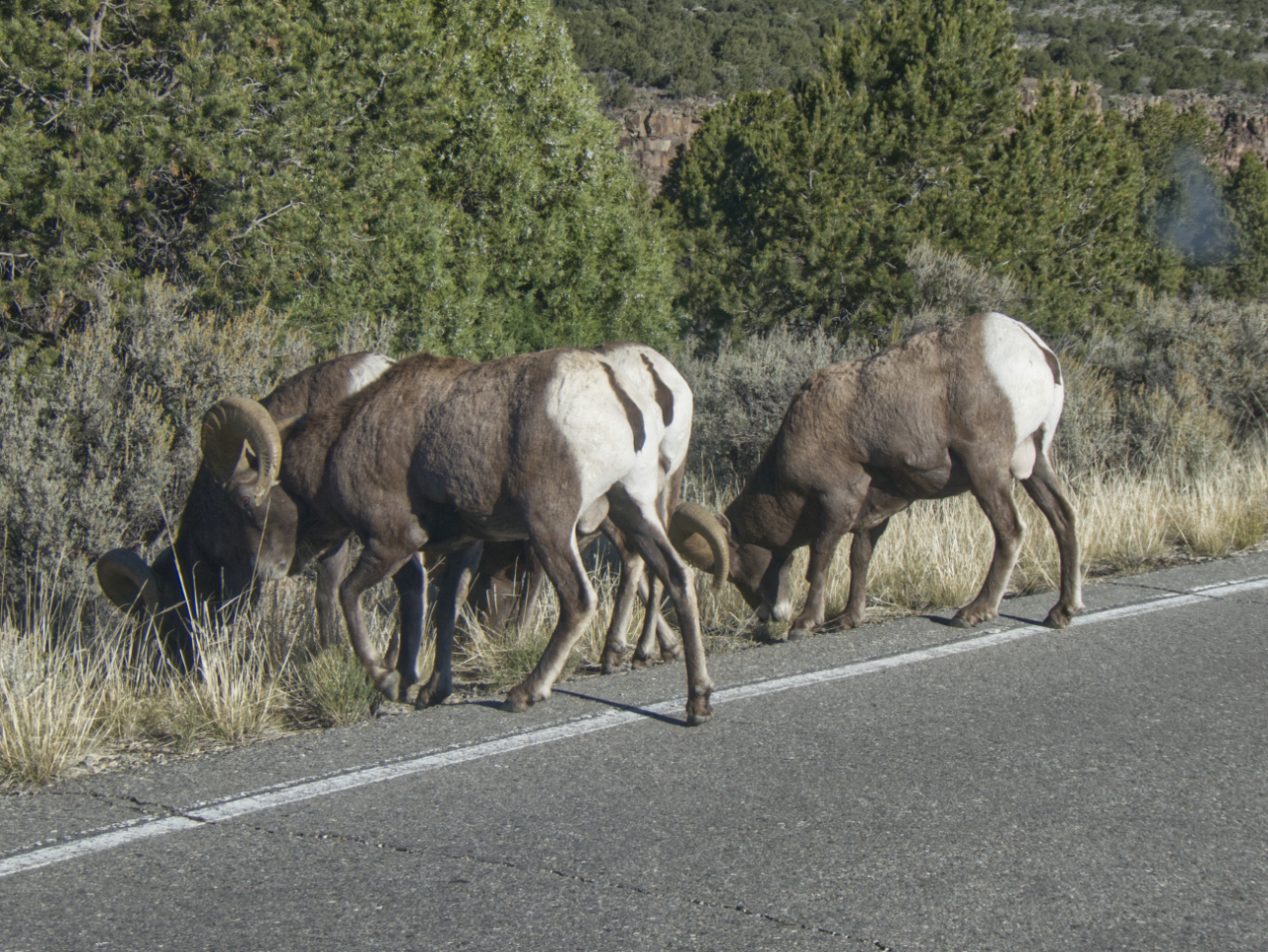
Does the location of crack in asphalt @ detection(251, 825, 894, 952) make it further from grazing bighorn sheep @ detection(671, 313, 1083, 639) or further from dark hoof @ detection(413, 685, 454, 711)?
grazing bighorn sheep @ detection(671, 313, 1083, 639)

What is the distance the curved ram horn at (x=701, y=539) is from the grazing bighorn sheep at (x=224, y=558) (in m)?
1.58

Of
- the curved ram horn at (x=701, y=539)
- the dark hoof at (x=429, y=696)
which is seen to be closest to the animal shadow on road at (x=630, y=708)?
the dark hoof at (x=429, y=696)

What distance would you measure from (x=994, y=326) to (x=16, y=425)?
590cm

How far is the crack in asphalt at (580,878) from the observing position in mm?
3334

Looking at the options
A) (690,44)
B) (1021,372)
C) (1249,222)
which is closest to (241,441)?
(1021,372)

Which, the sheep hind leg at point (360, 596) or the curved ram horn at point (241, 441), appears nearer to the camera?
the sheep hind leg at point (360, 596)

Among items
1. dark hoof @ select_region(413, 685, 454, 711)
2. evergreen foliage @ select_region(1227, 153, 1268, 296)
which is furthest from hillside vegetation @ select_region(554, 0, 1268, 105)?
dark hoof @ select_region(413, 685, 454, 711)

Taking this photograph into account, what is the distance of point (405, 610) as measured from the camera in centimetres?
600

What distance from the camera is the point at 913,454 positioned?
7.53 meters

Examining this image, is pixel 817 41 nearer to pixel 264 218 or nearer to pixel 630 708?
pixel 264 218

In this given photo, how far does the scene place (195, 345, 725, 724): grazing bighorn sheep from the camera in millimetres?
5398

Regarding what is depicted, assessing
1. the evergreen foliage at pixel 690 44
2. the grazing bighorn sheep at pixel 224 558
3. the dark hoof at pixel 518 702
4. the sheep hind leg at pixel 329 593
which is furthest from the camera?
the evergreen foliage at pixel 690 44

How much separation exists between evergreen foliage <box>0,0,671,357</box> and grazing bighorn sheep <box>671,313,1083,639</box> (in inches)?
179

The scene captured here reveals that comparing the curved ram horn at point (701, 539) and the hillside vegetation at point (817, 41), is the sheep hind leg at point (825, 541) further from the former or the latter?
the hillside vegetation at point (817, 41)
